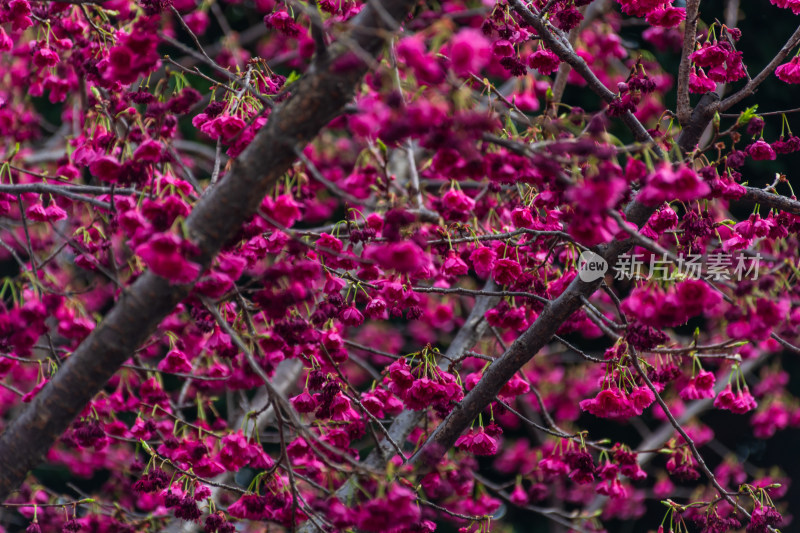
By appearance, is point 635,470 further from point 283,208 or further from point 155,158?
point 155,158

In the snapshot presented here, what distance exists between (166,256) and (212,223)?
0.21 meters

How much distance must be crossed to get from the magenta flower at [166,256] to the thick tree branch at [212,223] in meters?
0.14

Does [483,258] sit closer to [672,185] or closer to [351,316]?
[351,316]

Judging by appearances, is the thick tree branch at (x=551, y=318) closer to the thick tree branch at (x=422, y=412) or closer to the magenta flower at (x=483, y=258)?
the magenta flower at (x=483, y=258)

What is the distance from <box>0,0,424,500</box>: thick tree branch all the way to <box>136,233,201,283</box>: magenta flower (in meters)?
0.14

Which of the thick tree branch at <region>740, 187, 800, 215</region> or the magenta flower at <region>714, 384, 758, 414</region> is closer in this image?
the thick tree branch at <region>740, 187, 800, 215</region>

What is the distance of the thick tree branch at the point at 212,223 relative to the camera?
1.94 metres

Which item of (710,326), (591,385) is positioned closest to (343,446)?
(591,385)

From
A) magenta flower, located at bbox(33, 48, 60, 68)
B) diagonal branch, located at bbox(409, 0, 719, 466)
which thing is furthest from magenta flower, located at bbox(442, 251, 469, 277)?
magenta flower, located at bbox(33, 48, 60, 68)

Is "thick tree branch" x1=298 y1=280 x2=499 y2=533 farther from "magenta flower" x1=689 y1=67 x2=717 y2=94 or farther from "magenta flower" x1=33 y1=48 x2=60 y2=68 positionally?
"magenta flower" x1=33 y1=48 x2=60 y2=68

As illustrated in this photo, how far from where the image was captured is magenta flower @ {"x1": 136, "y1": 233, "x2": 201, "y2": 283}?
1860 millimetres

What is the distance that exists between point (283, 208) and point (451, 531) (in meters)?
5.77

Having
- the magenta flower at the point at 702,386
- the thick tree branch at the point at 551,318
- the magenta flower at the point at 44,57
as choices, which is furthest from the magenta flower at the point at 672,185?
the magenta flower at the point at 44,57

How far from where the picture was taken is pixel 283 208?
8.20 ft
